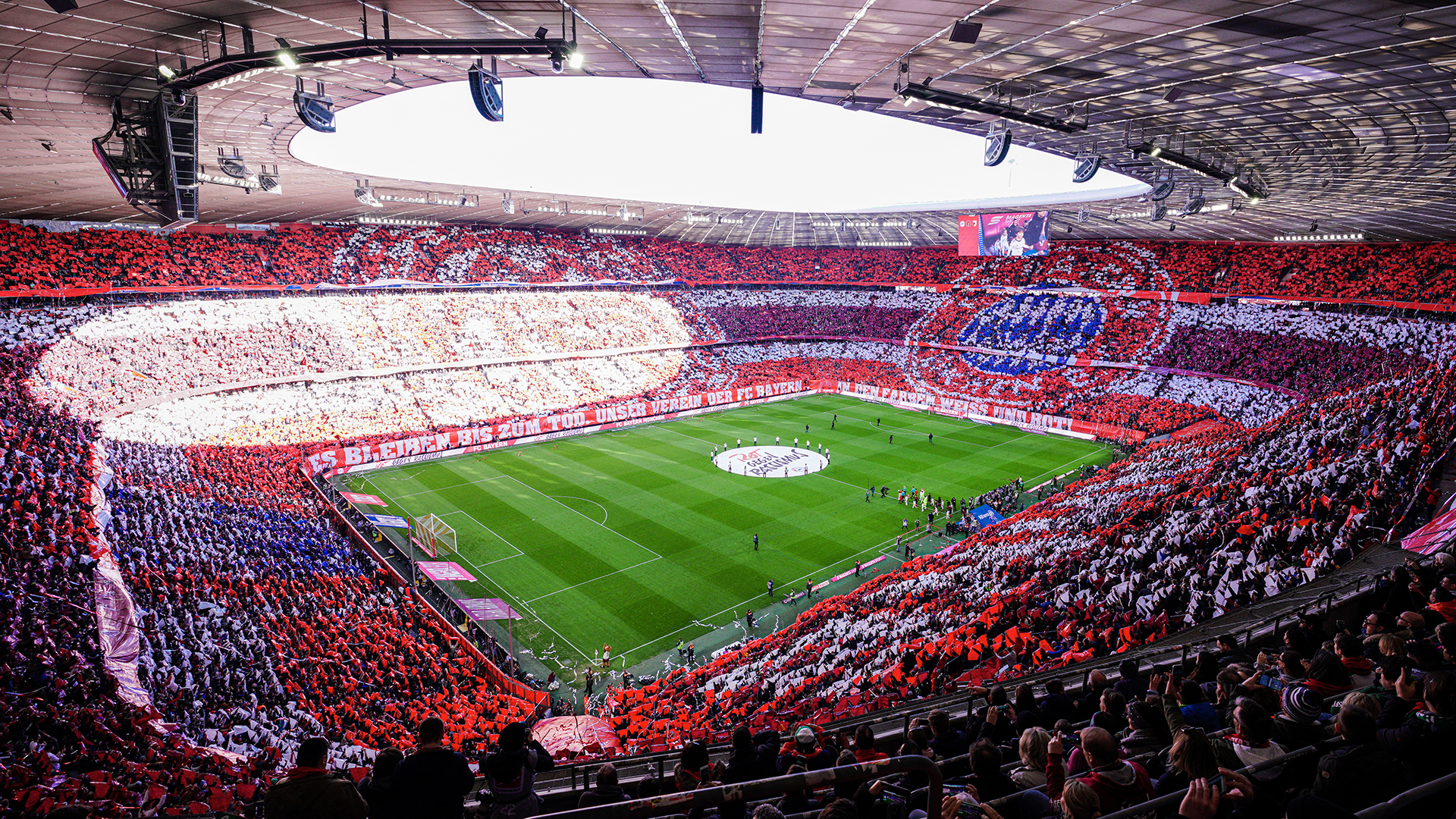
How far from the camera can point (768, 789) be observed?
9.84 feet

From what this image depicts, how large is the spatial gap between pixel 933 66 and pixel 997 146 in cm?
290

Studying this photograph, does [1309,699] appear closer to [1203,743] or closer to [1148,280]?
[1203,743]

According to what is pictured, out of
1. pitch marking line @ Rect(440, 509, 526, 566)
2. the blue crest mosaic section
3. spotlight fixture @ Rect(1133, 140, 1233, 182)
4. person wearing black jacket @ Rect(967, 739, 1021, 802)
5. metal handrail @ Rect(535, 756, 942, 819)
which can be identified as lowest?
pitch marking line @ Rect(440, 509, 526, 566)

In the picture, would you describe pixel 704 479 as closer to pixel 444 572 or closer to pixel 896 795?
pixel 444 572

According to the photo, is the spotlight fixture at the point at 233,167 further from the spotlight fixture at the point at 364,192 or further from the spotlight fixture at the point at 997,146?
the spotlight fixture at the point at 997,146

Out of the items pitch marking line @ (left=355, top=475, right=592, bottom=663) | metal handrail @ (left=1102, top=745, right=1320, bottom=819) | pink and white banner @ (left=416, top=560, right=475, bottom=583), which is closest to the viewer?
metal handrail @ (left=1102, top=745, right=1320, bottom=819)

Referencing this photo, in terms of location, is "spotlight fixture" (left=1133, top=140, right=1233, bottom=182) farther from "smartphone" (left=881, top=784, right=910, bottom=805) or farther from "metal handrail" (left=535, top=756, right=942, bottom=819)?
"metal handrail" (left=535, top=756, right=942, bottom=819)

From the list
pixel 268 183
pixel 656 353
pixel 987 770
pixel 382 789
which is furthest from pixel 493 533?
pixel 656 353


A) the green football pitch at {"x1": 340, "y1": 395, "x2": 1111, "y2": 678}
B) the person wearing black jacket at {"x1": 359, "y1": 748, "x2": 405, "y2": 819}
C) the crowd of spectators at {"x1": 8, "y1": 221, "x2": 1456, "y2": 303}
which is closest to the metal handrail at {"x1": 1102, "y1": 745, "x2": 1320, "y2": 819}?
the person wearing black jacket at {"x1": 359, "y1": 748, "x2": 405, "y2": 819}

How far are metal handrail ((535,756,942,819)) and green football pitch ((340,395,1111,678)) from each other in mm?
17155

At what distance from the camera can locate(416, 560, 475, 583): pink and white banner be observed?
847 inches

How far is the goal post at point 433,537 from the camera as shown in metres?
25.8

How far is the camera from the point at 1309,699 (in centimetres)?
446

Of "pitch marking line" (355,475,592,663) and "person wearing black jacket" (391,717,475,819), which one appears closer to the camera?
"person wearing black jacket" (391,717,475,819)
